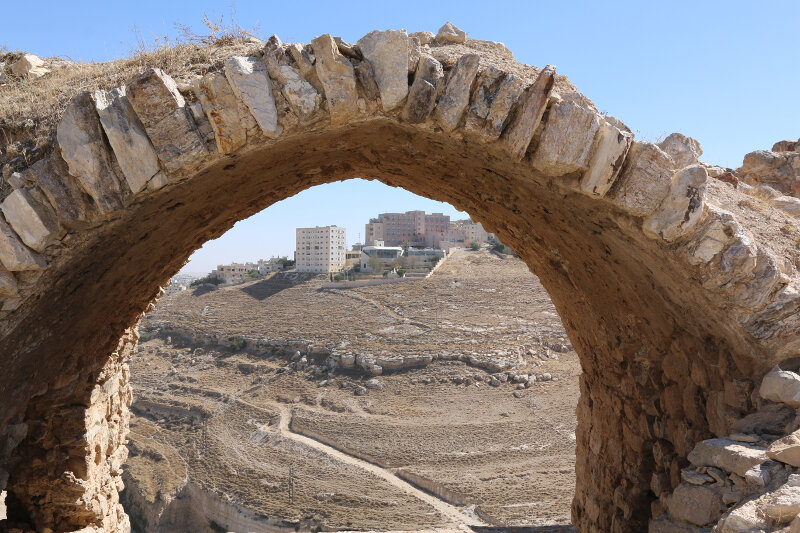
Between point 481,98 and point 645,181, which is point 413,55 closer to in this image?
point 481,98

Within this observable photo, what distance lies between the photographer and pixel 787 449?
8.68ft

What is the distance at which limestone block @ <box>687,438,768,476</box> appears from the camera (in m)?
2.80

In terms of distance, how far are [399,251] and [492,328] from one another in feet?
88.5

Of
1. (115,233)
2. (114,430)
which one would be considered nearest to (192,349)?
(114,430)

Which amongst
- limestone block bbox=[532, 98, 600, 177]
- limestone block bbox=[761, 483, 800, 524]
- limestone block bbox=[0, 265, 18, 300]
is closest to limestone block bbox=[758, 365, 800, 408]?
limestone block bbox=[761, 483, 800, 524]

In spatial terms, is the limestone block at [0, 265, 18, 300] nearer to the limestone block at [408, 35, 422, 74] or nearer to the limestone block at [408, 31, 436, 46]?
the limestone block at [408, 35, 422, 74]

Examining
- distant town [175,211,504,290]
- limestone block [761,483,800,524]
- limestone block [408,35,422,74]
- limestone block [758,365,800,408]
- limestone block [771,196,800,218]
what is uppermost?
distant town [175,211,504,290]

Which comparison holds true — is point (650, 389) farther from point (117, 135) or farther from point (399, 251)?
point (399, 251)

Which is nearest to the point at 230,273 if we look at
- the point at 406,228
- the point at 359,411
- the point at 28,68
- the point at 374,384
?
the point at 406,228

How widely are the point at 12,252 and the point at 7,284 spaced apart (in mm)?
170

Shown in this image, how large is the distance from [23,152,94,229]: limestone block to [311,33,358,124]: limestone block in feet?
4.54

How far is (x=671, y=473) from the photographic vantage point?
13.0ft

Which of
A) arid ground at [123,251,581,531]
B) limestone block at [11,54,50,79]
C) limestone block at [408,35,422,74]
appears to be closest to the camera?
limestone block at [408,35,422,74]

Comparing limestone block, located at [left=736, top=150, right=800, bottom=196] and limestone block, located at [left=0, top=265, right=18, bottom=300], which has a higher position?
limestone block, located at [left=736, top=150, right=800, bottom=196]
